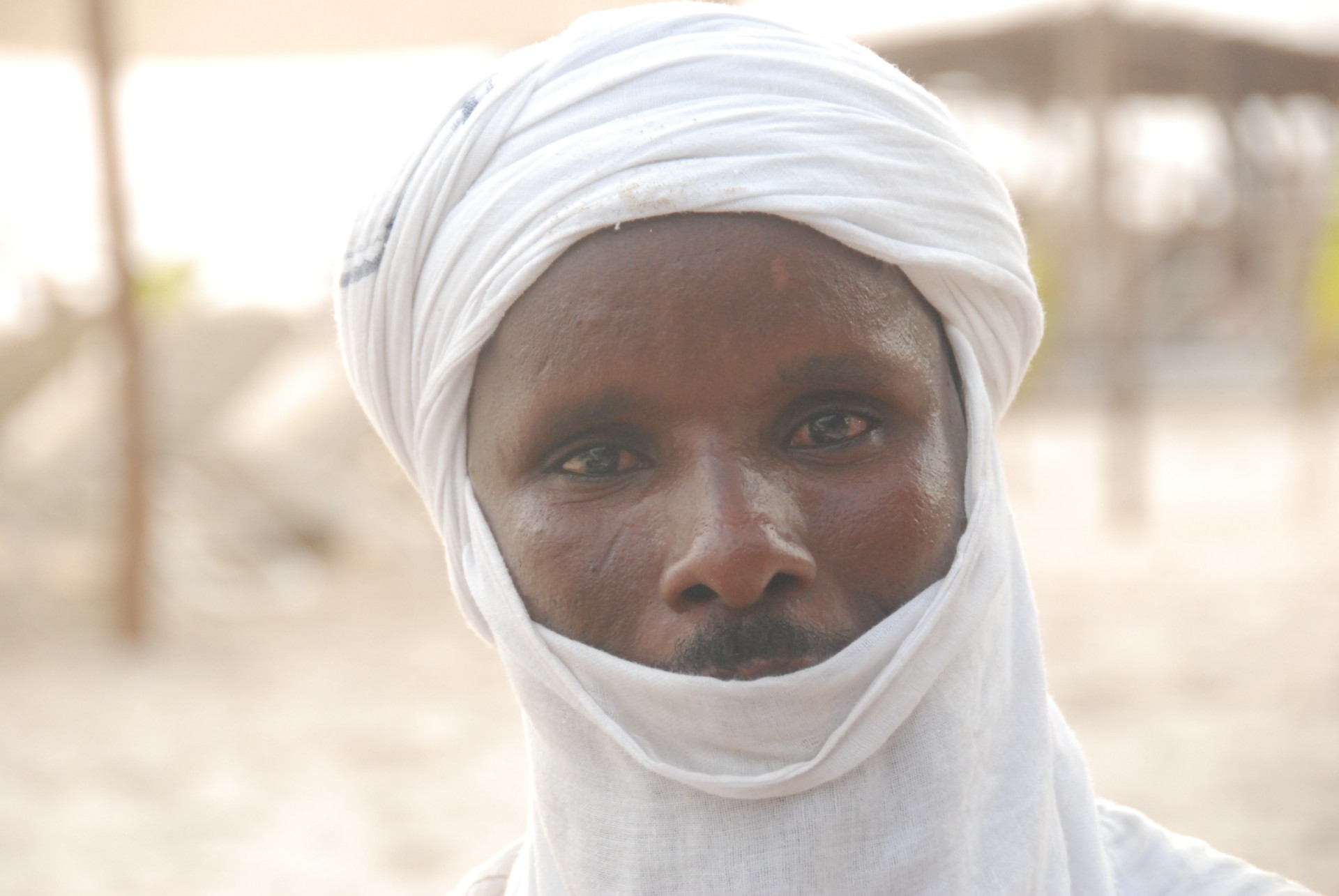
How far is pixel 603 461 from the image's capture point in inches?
44.0

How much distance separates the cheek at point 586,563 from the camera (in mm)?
1070

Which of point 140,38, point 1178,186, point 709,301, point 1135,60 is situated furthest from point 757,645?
point 1178,186

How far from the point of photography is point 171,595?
23.9 ft

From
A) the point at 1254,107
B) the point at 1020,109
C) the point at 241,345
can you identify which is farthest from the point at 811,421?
the point at 1254,107

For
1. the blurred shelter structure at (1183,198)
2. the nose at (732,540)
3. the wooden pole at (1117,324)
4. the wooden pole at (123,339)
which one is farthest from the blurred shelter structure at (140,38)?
the nose at (732,540)

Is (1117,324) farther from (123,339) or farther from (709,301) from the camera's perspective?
(709,301)

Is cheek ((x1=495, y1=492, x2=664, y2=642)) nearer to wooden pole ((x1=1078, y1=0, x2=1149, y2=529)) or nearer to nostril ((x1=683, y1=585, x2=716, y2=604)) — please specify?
nostril ((x1=683, y1=585, x2=716, y2=604))

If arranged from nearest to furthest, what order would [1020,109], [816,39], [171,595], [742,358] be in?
[742,358], [816,39], [171,595], [1020,109]

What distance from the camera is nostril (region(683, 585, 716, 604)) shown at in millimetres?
1030

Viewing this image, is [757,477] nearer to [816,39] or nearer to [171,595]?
[816,39]

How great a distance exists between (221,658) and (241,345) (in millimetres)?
4047

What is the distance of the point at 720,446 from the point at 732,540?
97 millimetres

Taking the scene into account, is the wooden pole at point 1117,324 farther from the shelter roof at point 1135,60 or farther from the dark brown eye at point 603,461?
the dark brown eye at point 603,461

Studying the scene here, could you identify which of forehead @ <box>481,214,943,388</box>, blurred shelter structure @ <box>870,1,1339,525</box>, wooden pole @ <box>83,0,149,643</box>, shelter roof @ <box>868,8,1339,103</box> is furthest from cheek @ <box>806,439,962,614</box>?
shelter roof @ <box>868,8,1339,103</box>
